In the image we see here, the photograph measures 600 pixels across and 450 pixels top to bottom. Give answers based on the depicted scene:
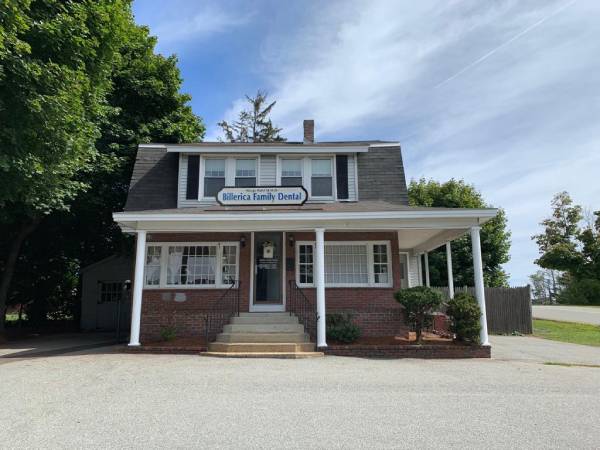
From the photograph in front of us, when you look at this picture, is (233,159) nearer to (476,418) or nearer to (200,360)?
(200,360)

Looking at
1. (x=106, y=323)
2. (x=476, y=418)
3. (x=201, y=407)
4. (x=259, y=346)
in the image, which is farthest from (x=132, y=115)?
(x=476, y=418)

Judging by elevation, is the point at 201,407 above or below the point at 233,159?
below

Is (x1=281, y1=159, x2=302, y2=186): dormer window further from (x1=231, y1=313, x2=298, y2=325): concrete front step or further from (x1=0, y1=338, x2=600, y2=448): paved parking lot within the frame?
(x1=0, y1=338, x2=600, y2=448): paved parking lot

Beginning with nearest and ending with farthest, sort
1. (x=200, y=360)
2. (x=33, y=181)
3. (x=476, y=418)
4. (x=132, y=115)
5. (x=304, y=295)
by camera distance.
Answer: (x=476, y=418), (x=200, y=360), (x=33, y=181), (x=304, y=295), (x=132, y=115)

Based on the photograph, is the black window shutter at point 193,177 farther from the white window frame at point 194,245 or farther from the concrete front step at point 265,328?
the concrete front step at point 265,328

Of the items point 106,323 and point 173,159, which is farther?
point 106,323

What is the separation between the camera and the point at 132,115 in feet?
57.9

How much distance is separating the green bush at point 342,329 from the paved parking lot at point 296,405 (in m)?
1.66

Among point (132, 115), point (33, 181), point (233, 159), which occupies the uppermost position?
point (132, 115)

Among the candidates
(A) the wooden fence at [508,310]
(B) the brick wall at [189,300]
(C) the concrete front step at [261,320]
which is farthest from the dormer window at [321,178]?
(A) the wooden fence at [508,310]

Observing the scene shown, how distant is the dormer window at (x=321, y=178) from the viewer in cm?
1444

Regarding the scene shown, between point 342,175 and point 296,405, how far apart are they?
31.5ft

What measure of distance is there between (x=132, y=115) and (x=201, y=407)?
48.3 feet

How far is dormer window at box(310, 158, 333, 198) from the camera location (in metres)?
14.4
